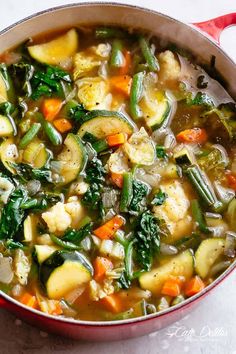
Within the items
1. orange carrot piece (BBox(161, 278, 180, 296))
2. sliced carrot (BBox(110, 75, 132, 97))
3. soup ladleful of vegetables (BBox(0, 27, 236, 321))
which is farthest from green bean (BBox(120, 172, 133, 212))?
sliced carrot (BBox(110, 75, 132, 97))

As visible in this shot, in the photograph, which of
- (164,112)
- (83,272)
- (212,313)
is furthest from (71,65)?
(212,313)

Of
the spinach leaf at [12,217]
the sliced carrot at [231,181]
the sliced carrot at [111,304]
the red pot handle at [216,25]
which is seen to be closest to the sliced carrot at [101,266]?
the sliced carrot at [111,304]

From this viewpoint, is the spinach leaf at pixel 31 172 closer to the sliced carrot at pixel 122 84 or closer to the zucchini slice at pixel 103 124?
the zucchini slice at pixel 103 124

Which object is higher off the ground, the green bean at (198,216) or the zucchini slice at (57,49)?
the zucchini slice at (57,49)

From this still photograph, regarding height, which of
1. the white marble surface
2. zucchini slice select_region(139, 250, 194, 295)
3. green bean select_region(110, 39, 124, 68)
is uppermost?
green bean select_region(110, 39, 124, 68)

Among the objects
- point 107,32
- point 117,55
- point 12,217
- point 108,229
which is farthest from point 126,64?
point 12,217

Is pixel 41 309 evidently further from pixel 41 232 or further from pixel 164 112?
pixel 164 112

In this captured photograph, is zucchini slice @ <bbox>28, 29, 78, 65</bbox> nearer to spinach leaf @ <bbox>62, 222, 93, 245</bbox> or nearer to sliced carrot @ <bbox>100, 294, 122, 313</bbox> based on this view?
spinach leaf @ <bbox>62, 222, 93, 245</bbox>
